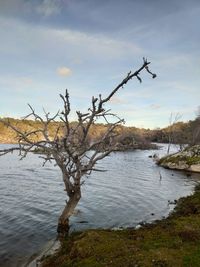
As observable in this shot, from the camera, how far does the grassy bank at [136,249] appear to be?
14055 mm

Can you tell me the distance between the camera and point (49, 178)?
5300cm

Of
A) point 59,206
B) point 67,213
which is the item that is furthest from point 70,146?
point 59,206

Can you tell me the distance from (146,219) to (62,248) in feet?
38.9

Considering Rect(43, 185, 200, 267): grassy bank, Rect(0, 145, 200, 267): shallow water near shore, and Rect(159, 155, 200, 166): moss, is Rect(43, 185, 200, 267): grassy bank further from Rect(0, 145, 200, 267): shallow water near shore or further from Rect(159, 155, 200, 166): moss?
Rect(159, 155, 200, 166): moss

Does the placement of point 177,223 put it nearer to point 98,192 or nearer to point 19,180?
point 98,192

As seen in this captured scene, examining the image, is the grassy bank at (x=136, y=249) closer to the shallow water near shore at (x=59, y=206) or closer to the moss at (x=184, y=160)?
the shallow water near shore at (x=59, y=206)

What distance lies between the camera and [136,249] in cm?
1538

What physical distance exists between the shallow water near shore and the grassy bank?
12.8 feet

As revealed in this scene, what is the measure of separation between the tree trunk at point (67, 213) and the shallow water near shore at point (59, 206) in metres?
0.74

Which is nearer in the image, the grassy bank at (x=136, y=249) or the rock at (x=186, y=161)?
the grassy bank at (x=136, y=249)

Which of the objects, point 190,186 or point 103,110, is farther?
point 190,186

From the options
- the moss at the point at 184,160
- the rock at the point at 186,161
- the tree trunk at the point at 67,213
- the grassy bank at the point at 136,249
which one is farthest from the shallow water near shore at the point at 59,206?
the moss at the point at 184,160

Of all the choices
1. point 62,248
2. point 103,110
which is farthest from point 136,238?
point 103,110

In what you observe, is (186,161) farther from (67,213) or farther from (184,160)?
(67,213)
